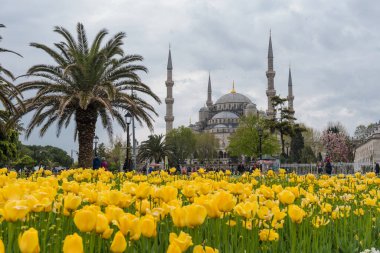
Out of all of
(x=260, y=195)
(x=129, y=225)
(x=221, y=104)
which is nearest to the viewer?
(x=129, y=225)

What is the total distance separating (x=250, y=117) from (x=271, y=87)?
26133mm

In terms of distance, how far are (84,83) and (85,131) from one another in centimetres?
174

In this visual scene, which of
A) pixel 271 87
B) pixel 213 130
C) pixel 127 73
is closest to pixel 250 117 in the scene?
pixel 271 87

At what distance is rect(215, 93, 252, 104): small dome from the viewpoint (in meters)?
116

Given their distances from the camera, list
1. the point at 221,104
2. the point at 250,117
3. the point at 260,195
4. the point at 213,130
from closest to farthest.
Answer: the point at 260,195, the point at 250,117, the point at 213,130, the point at 221,104

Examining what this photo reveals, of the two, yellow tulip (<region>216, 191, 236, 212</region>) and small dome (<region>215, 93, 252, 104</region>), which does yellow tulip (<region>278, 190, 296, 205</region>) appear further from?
small dome (<region>215, 93, 252, 104</region>)

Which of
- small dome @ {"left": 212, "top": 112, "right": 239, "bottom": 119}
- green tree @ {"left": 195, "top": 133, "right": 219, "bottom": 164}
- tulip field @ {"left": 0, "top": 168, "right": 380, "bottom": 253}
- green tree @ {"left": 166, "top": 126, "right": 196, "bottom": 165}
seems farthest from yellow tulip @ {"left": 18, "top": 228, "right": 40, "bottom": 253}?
small dome @ {"left": 212, "top": 112, "right": 239, "bottom": 119}

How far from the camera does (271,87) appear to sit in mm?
76062

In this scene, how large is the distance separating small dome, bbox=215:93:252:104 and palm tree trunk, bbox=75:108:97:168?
326 feet

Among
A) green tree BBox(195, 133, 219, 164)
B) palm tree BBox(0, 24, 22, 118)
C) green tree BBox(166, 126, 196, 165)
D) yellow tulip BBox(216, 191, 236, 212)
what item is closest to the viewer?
yellow tulip BBox(216, 191, 236, 212)

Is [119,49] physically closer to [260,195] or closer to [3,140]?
[260,195]

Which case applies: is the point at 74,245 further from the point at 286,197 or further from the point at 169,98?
the point at 169,98

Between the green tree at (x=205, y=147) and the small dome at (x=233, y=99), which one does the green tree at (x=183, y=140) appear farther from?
the small dome at (x=233, y=99)

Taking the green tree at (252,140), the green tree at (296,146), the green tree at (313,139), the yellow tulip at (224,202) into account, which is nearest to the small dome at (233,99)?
the green tree at (313,139)
